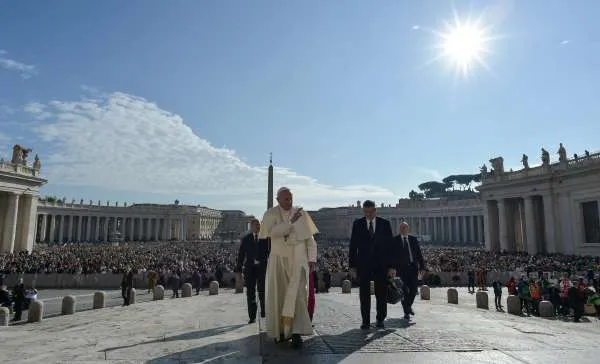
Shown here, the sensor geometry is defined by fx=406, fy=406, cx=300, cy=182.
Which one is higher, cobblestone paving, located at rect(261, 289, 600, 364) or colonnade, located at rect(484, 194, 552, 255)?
colonnade, located at rect(484, 194, 552, 255)

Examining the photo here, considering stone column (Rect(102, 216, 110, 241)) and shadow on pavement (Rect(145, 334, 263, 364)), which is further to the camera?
stone column (Rect(102, 216, 110, 241))

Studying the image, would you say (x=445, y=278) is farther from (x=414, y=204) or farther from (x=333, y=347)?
(x=414, y=204)

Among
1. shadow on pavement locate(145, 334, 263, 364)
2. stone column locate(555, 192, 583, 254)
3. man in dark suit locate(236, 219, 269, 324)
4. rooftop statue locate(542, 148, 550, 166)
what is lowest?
shadow on pavement locate(145, 334, 263, 364)

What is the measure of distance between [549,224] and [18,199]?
63836 millimetres

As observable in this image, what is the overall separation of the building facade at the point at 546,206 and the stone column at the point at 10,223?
59.8m

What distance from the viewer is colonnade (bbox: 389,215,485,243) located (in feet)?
331

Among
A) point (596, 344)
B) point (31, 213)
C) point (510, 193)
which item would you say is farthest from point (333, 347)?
point (31, 213)

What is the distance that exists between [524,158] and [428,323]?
1906 inches

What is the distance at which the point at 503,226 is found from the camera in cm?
5059

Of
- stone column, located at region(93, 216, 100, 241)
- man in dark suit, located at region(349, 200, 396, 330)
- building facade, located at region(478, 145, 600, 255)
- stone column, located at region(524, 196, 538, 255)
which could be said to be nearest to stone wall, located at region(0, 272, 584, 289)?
building facade, located at region(478, 145, 600, 255)

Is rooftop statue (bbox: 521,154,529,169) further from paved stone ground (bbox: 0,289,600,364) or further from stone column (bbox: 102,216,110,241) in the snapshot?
stone column (bbox: 102,216,110,241)

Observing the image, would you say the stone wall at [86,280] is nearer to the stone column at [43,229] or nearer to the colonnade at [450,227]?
the colonnade at [450,227]

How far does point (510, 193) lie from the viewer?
49.4m

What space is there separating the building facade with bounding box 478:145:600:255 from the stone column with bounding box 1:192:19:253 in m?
59.8
